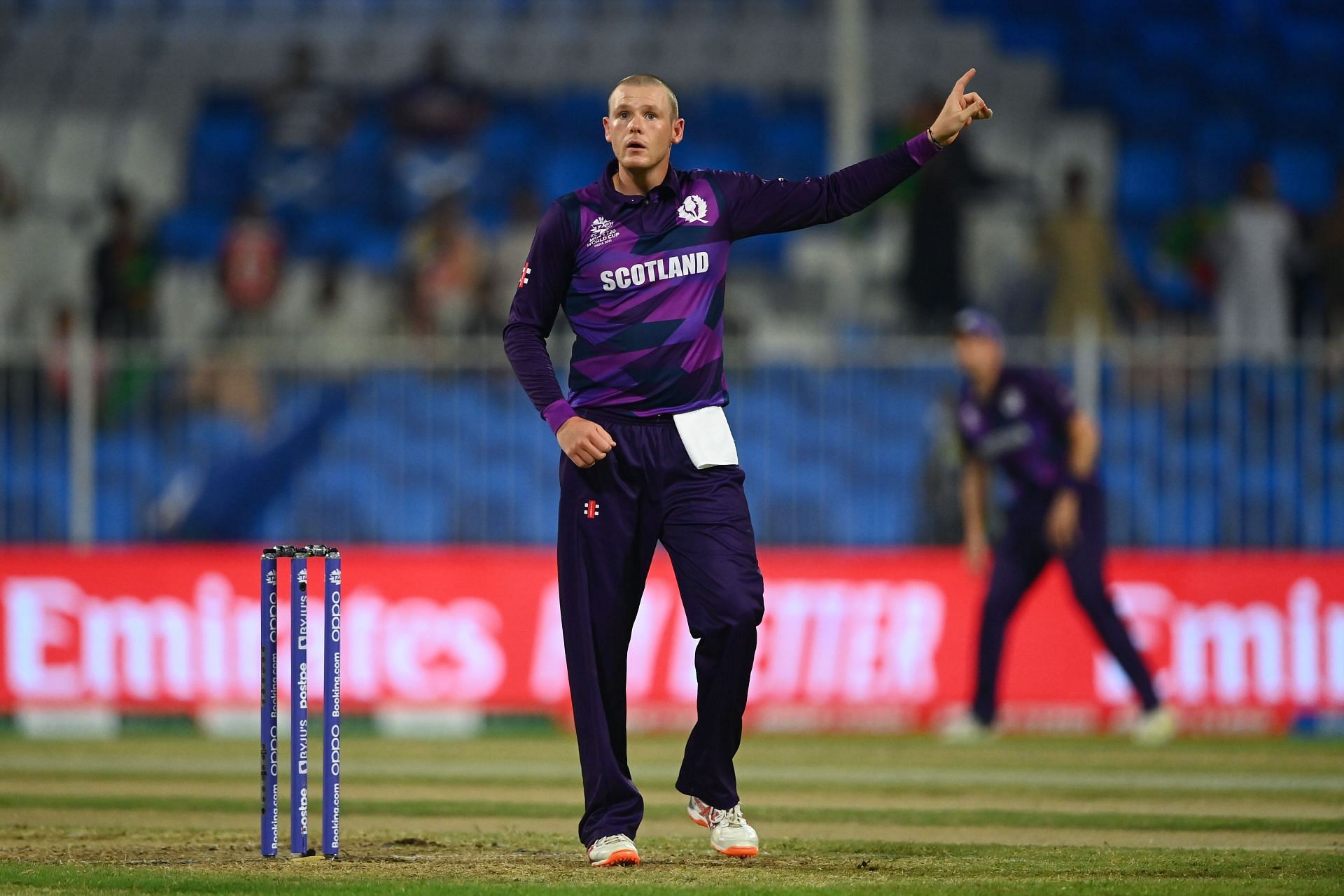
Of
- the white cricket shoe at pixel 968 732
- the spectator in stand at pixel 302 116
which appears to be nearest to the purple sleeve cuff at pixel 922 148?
the white cricket shoe at pixel 968 732

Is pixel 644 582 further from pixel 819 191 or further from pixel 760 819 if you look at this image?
pixel 760 819

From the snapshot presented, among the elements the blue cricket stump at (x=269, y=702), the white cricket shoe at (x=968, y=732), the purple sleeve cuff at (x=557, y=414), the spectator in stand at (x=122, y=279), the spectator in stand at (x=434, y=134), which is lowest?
the white cricket shoe at (x=968, y=732)

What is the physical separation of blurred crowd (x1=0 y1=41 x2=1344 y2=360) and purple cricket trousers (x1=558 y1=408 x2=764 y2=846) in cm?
1002

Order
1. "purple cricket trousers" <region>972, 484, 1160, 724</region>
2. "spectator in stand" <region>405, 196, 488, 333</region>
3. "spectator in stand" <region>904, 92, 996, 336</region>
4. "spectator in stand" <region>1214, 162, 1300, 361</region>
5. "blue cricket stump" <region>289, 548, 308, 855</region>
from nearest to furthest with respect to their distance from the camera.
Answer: "blue cricket stump" <region>289, 548, 308, 855</region> < "purple cricket trousers" <region>972, 484, 1160, 724</region> < "spectator in stand" <region>1214, 162, 1300, 361</region> < "spectator in stand" <region>405, 196, 488, 333</region> < "spectator in stand" <region>904, 92, 996, 336</region>

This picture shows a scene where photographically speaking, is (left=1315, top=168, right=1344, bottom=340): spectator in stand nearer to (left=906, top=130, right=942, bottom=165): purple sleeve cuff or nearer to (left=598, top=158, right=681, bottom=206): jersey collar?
(left=906, top=130, right=942, bottom=165): purple sleeve cuff

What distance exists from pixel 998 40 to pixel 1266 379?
24.3 ft

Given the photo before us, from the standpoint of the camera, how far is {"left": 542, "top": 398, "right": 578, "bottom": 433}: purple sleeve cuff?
6434mm

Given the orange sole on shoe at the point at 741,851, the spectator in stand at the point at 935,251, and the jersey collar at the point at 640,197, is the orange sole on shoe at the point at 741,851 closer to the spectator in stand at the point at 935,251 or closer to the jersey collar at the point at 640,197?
the jersey collar at the point at 640,197

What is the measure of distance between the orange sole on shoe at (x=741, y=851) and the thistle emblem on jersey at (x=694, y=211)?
199 centimetres

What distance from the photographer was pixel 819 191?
6652mm

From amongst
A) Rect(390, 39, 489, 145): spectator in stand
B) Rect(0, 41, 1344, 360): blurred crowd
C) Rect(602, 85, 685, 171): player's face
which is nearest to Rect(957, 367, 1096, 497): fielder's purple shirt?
Rect(0, 41, 1344, 360): blurred crowd

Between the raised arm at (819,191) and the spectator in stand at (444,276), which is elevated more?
the spectator in stand at (444,276)

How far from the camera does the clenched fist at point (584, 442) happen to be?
6324mm

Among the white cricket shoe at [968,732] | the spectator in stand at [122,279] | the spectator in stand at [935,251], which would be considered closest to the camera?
the white cricket shoe at [968,732]
